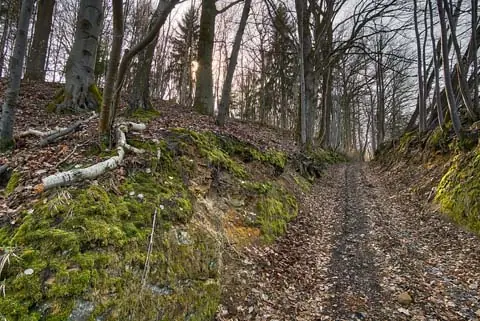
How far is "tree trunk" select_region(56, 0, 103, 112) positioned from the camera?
754cm

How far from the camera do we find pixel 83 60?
7.75 meters

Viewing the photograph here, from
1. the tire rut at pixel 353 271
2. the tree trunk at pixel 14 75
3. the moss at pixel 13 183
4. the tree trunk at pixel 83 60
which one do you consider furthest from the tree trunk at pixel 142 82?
the tire rut at pixel 353 271

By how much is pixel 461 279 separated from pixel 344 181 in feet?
26.2

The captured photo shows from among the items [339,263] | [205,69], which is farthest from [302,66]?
[339,263]

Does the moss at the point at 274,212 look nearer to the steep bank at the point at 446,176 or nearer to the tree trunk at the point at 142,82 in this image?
the steep bank at the point at 446,176

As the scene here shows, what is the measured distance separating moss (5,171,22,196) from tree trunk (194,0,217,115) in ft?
25.6

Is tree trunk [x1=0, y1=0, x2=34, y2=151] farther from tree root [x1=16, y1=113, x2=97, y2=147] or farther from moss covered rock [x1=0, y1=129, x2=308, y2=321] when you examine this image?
moss covered rock [x1=0, y1=129, x2=308, y2=321]

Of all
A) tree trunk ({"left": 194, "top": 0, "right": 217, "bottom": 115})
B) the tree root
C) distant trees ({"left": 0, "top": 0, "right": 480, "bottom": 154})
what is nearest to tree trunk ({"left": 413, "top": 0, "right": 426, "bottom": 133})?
distant trees ({"left": 0, "top": 0, "right": 480, "bottom": 154})

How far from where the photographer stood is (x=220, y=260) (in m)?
3.84

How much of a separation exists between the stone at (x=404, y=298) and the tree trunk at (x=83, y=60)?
26.2 ft

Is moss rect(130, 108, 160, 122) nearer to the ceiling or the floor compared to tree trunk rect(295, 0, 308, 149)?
nearer to the floor

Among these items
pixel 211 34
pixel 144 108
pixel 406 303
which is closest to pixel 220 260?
pixel 406 303

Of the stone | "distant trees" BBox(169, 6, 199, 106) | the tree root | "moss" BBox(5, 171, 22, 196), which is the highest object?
"distant trees" BBox(169, 6, 199, 106)

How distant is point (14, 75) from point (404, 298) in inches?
261
